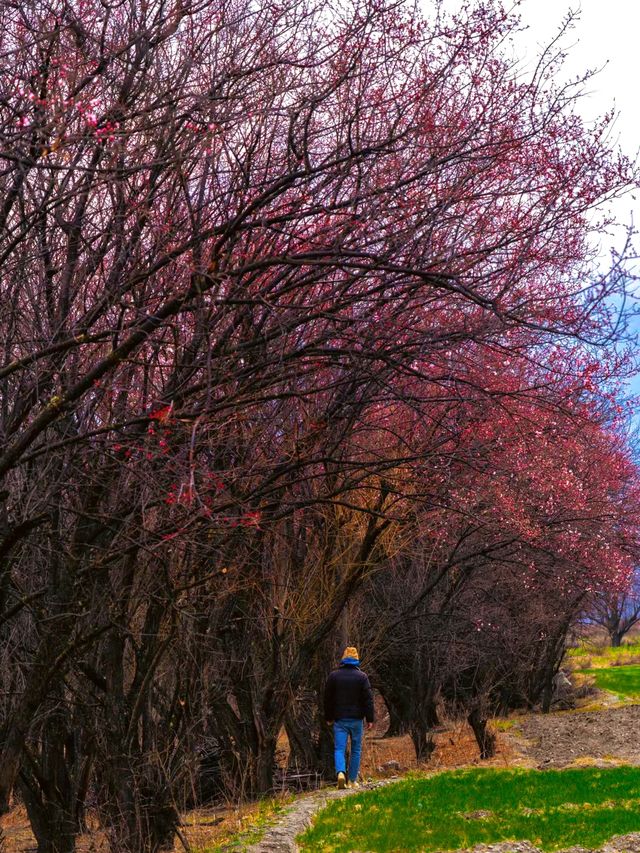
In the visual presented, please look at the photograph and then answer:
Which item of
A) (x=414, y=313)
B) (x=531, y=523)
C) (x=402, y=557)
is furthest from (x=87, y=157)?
(x=402, y=557)

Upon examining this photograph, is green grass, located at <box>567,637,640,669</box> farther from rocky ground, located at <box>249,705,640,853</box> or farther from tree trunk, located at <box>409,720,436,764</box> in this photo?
tree trunk, located at <box>409,720,436,764</box>

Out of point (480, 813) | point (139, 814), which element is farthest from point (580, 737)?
point (139, 814)

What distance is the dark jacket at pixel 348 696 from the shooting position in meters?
15.8

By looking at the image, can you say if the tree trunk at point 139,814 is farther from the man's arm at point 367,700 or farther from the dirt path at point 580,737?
the dirt path at point 580,737

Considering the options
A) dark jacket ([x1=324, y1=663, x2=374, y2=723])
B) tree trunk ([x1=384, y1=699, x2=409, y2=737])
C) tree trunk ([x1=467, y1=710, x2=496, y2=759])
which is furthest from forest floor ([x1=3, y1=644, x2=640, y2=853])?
dark jacket ([x1=324, y1=663, x2=374, y2=723])

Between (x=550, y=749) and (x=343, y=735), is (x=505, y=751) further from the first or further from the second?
(x=343, y=735)

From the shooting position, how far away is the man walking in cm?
1580

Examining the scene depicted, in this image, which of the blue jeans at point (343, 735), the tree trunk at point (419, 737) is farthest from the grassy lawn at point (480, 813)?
the tree trunk at point (419, 737)

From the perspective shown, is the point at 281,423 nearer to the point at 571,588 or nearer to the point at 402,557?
the point at 402,557

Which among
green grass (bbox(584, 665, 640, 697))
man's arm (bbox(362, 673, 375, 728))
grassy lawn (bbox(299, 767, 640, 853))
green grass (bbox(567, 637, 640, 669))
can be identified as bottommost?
grassy lawn (bbox(299, 767, 640, 853))

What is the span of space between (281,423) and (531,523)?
782 centimetres

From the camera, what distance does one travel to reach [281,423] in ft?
38.8

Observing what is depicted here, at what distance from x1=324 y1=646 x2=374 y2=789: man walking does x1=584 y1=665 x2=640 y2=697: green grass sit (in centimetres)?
2722

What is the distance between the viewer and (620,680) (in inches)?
1847
